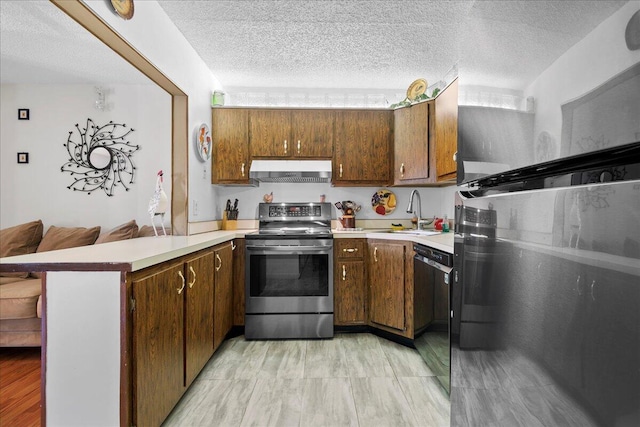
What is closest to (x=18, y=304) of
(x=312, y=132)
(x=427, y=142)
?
(x=312, y=132)

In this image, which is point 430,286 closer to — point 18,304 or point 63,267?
point 63,267

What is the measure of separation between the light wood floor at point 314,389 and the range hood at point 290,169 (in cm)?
154

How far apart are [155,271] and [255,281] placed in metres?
1.52

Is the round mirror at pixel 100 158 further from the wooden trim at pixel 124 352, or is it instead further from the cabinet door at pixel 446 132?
the cabinet door at pixel 446 132

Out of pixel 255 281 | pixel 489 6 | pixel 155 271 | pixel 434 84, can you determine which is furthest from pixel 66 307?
pixel 434 84

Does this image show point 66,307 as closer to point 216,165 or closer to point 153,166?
point 216,165

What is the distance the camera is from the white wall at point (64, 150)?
12.2 feet

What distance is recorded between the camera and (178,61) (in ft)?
8.52

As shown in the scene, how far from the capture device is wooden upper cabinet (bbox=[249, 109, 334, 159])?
3484 millimetres

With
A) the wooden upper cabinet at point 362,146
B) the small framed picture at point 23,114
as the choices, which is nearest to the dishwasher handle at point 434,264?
the wooden upper cabinet at point 362,146

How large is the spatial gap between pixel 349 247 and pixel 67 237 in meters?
2.68

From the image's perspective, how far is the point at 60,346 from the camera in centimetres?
131

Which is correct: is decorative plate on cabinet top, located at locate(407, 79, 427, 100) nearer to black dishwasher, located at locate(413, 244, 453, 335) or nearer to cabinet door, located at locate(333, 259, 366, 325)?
black dishwasher, located at locate(413, 244, 453, 335)

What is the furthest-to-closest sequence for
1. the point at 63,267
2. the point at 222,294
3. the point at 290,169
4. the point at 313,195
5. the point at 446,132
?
1. the point at 313,195
2. the point at 290,169
3. the point at 446,132
4. the point at 222,294
5. the point at 63,267
